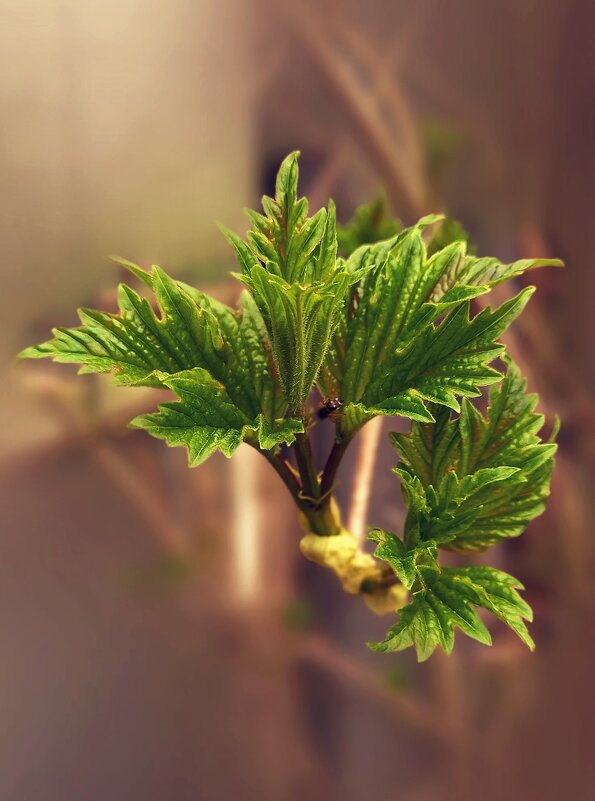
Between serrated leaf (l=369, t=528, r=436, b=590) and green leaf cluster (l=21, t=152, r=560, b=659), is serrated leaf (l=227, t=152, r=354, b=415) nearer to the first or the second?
green leaf cluster (l=21, t=152, r=560, b=659)

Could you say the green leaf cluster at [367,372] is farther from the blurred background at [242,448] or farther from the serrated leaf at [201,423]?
the blurred background at [242,448]

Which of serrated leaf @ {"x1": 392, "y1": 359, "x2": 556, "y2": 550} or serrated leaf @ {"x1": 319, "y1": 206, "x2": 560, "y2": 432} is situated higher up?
serrated leaf @ {"x1": 319, "y1": 206, "x2": 560, "y2": 432}

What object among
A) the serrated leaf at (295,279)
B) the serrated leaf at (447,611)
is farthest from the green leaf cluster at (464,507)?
the serrated leaf at (295,279)

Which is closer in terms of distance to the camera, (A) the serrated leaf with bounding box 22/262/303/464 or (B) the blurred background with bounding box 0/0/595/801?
(A) the serrated leaf with bounding box 22/262/303/464

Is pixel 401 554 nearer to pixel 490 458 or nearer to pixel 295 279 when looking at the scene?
pixel 490 458

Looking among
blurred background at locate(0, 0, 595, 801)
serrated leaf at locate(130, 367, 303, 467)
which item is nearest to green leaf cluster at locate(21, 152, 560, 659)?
serrated leaf at locate(130, 367, 303, 467)

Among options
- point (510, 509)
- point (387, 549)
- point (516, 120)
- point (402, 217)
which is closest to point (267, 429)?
point (387, 549)

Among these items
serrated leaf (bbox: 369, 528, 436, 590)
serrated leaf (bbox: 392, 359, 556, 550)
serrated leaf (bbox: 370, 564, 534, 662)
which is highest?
serrated leaf (bbox: 392, 359, 556, 550)

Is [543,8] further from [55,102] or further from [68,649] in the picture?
[68,649]

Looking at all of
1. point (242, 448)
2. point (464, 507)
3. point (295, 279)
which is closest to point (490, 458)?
point (464, 507)
